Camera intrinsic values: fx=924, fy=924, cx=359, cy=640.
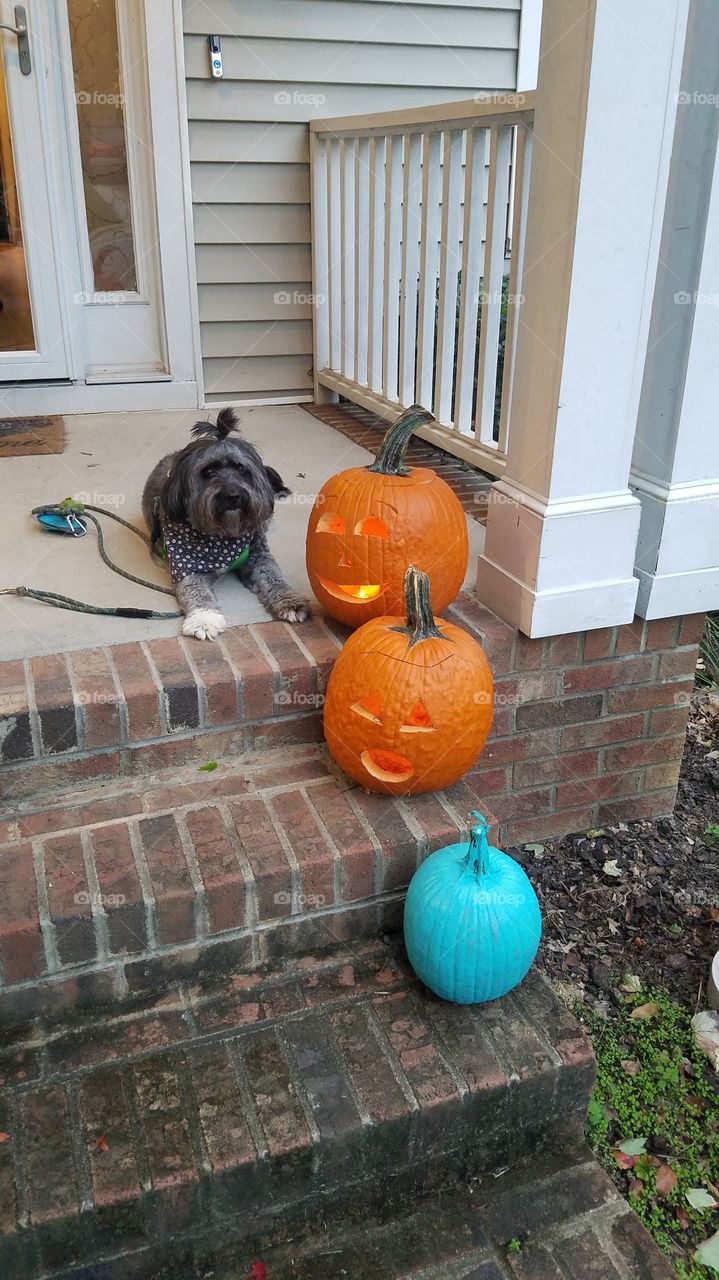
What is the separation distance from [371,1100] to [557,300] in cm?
171

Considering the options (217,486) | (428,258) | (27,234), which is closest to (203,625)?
(217,486)

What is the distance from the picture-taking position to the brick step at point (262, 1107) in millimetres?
1496

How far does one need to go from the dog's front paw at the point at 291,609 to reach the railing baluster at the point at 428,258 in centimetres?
167

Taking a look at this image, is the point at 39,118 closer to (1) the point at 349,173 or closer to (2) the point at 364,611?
(1) the point at 349,173

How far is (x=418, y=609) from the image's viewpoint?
76.8 inches

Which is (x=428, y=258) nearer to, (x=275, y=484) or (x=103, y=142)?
(x=275, y=484)

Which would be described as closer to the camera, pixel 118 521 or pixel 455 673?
pixel 455 673

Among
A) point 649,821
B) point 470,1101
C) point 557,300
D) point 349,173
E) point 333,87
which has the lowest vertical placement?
point 649,821

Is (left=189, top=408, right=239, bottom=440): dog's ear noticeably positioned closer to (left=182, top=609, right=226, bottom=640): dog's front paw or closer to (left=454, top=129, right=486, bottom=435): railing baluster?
(left=182, top=609, right=226, bottom=640): dog's front paw

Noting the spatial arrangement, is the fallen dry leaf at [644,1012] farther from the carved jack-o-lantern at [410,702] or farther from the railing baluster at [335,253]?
the railing baluster at [335,253]

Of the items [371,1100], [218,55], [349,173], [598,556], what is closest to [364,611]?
[598,556]

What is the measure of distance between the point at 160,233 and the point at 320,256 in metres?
0.78

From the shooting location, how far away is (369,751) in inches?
78.5

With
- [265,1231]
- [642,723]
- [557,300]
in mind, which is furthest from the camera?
[642,723]
